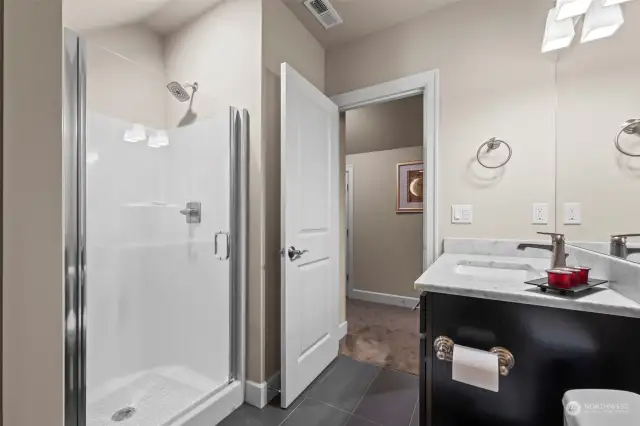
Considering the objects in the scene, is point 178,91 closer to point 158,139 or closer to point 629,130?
point 158,139

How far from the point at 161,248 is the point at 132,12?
1632mm

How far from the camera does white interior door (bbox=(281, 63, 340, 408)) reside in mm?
1665

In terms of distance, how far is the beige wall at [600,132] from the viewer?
1.13 m

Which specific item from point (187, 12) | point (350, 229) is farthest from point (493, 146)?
point (350, 229)

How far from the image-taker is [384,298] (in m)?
3.69

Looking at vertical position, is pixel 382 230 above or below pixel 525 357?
above

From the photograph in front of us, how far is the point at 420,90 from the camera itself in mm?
2057

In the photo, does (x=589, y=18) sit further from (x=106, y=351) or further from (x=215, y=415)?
(x=106, y=351)

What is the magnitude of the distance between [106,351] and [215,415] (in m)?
0.85

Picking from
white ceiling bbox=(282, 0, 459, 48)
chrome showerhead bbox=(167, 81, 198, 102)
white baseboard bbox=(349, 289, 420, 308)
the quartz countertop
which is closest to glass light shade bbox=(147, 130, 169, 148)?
chrome showerhead bbox=(167, 81, 198, 102)

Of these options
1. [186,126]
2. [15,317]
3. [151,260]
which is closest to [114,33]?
[186,126]

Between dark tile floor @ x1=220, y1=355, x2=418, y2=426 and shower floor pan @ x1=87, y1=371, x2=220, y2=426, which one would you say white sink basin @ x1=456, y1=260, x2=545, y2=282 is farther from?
shower floor pan @ x1=87, y1=371, x2=220, y2=426

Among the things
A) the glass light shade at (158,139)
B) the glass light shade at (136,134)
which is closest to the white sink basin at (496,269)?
the glass light shade at (158,139)

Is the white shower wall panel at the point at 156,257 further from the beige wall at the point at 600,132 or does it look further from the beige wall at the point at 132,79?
the beige wall at the point at 600,132
